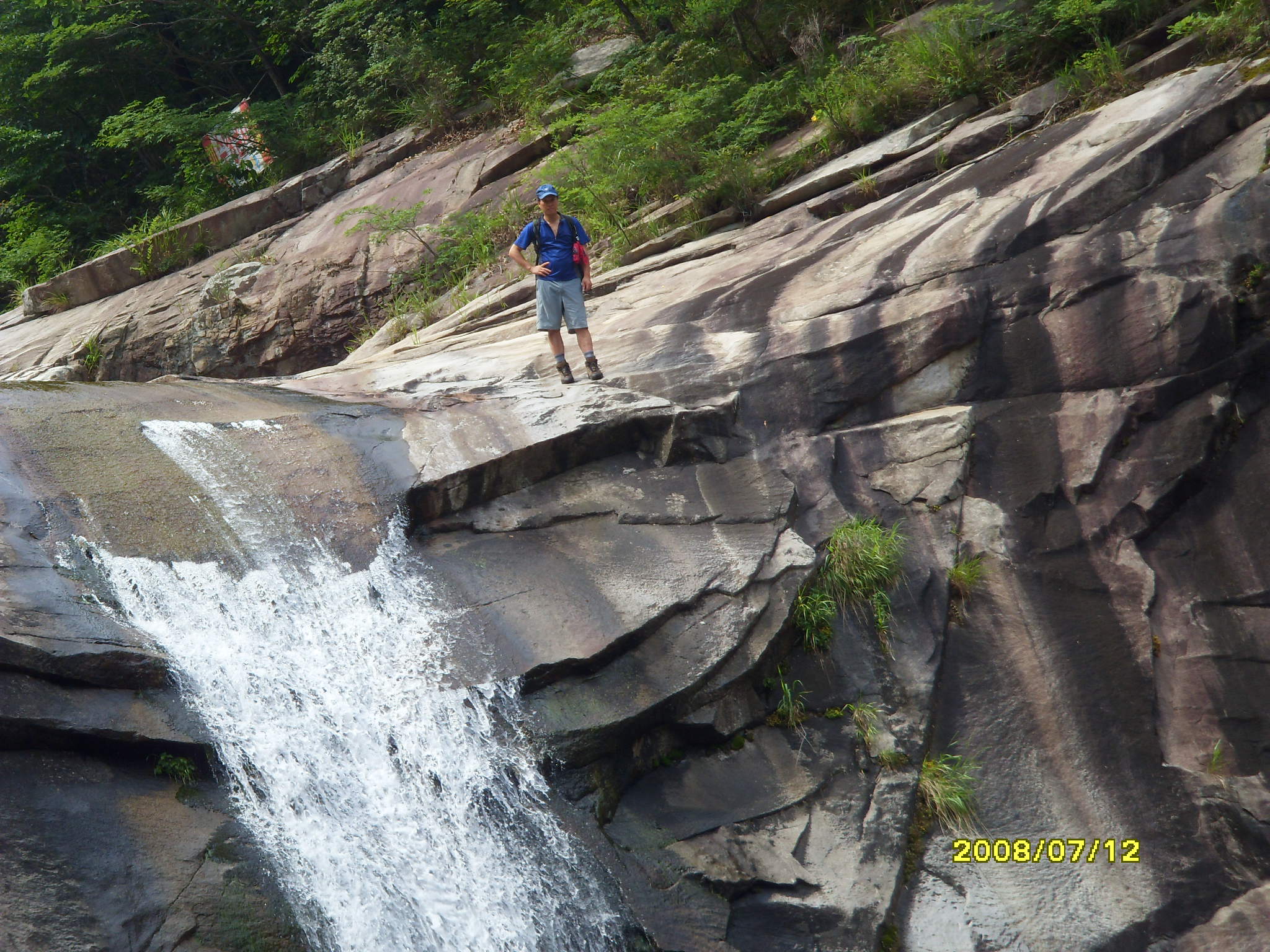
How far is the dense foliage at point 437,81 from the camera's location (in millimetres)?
10070

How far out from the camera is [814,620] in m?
6.21

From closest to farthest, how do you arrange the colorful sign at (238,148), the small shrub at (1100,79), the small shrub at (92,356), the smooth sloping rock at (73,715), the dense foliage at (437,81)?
1. the smooth sloping rock at (73,715)
2. the small shrub at (1100,79)
3. the dense foliage at (437,81)
4. the small shrub at (92,356)
5. the colorful sign at (238,148)

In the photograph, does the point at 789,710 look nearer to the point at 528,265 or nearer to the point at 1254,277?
the point at 528,265

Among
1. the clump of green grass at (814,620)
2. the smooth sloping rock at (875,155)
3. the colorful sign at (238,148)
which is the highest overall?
the colorful sign at (238,148)

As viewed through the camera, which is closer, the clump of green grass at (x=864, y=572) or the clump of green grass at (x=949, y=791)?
the clump of green grass at (x=949, y=791)

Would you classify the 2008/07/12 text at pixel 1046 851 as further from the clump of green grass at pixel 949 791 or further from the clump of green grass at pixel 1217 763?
the clump of green grass at pixel 1217 763

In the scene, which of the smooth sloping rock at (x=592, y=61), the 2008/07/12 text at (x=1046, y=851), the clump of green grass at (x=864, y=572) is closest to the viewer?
the 2008/07/12 text at (x=1046, y=851)

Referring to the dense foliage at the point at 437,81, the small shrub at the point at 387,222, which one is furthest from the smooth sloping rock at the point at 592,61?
the small shrub at the point at 387,222

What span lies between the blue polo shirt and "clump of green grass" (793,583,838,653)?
3.12 meters

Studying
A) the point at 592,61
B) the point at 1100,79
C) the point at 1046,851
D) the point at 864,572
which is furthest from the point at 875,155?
the point at 1046,851

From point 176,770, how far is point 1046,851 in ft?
16.0

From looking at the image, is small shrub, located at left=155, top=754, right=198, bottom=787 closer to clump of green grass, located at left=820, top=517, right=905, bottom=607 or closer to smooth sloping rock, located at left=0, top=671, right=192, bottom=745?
smooth sloping rock, located at left=0, top=671, right=192, bottom=745

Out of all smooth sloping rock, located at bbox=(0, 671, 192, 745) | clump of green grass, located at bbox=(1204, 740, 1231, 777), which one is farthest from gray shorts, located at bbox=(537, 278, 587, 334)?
clump of green grass, located at bbox=(1204, 740, 1231, 777)

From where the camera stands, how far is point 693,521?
6.50m
